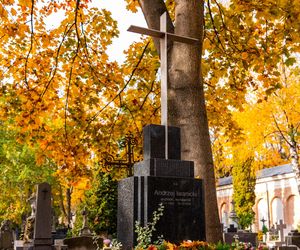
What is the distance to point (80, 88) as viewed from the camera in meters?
12.0

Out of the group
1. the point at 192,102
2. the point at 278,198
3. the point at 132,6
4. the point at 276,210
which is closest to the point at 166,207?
the point at 192,102

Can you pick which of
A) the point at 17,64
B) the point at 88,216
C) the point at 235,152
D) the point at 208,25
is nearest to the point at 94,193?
the point at 88,216

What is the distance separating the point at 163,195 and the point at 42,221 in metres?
8.47

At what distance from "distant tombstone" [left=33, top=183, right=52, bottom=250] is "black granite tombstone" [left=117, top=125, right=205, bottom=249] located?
762cm

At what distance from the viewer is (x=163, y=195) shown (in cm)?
597

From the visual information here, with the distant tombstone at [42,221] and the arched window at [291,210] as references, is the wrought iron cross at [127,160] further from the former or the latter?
the arched window at [291,210]

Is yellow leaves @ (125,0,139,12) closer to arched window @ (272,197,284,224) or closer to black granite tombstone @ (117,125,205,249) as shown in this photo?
black granite tombstone @ (117,125,205,249)


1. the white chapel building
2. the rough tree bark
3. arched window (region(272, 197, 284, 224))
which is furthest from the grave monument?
arched window (region(272, 197, 284, 224))

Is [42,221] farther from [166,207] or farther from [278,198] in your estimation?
[278,198]

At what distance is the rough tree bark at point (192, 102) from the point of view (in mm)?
7398

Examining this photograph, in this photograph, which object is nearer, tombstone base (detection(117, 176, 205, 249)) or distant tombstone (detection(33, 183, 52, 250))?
tombstone base (detection(117, 176, 205, 249))

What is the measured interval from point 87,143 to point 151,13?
4.86m

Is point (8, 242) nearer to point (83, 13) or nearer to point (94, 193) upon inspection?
point (94, 193)

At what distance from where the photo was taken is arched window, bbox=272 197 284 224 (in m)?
35.1
